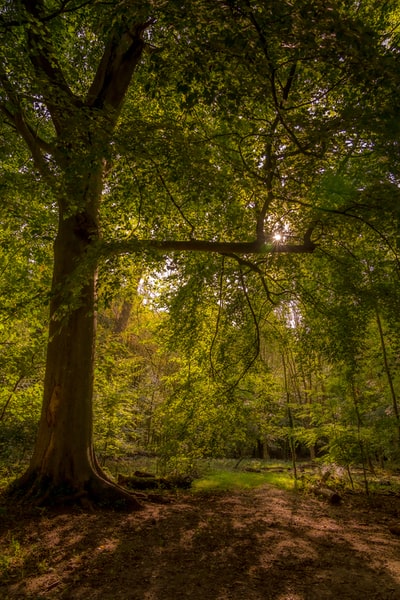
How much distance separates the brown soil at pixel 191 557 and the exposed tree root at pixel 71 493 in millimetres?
272

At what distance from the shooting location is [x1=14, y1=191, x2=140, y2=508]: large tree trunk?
5.82 meters

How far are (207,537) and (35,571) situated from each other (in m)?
2.10

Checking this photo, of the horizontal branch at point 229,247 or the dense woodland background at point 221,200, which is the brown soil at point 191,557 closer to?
the dense woodland background at point 221,200

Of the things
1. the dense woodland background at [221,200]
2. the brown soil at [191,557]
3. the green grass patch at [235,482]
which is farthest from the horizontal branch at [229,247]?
the green grass patch at [235,482]

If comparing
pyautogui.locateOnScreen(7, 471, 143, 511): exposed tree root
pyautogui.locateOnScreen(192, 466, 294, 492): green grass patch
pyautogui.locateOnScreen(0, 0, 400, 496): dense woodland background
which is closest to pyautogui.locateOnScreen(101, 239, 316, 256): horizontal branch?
pyautogui.locateOnScreen(0, 0, 400, 496): dense woodland background

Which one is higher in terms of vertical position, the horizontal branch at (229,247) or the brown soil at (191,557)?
the horizontal branch at (229,247)

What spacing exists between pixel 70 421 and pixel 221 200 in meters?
4.17

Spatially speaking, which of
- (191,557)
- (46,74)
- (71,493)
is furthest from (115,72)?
(191,557)

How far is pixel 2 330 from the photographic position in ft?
27.8

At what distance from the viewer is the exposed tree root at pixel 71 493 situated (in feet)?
18.4

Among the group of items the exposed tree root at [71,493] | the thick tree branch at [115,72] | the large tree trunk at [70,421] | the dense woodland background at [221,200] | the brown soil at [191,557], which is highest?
the thick tree branch at [115,72]

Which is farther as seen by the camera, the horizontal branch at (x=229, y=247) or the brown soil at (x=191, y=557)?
the horizontal branch at (x=229, y=247)

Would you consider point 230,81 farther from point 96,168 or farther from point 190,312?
point 190,312

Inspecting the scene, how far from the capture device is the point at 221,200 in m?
5.18
